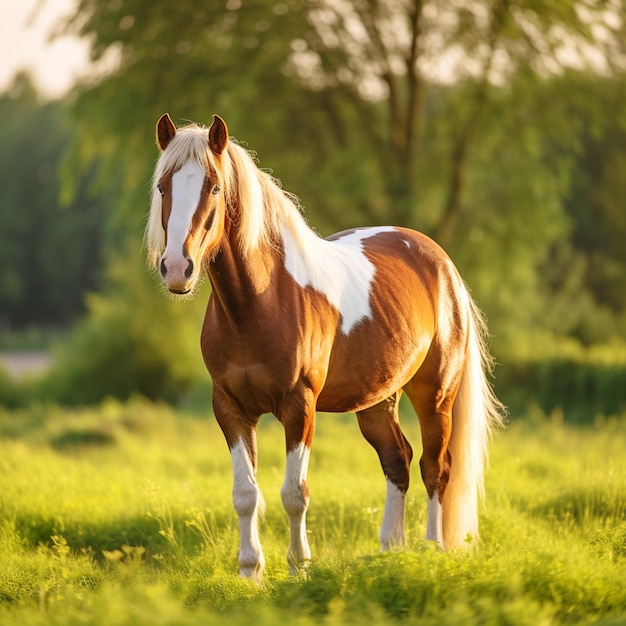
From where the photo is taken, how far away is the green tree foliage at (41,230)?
1759 inches

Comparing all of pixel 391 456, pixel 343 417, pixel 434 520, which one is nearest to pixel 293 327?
pixel 391 456

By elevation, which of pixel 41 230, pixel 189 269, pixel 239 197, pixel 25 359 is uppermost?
pixel 239 197

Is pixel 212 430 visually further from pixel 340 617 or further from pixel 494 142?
pixel 340 617

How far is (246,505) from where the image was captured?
14.6 feet

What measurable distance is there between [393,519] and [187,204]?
242cm

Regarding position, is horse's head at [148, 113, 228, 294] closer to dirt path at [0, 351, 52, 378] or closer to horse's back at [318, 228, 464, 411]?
horse's back at [318, 228, 464, 411]

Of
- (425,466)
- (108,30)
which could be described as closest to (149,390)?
(108,30)

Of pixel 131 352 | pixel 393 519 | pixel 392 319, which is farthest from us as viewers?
pixel 131 352

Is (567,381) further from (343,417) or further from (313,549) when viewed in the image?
(313,549)

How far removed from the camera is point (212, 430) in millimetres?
12914

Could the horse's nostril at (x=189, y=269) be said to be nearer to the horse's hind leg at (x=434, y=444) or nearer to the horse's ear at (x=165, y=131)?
the horse's ear at (x=165, y=131)

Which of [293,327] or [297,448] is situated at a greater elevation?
[293,327]

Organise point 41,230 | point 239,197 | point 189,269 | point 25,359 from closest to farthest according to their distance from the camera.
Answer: point 189,269, point 239,197, point 25,359, point 41,230

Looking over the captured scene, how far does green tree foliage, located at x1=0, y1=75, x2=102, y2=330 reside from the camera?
44688 millimetres
